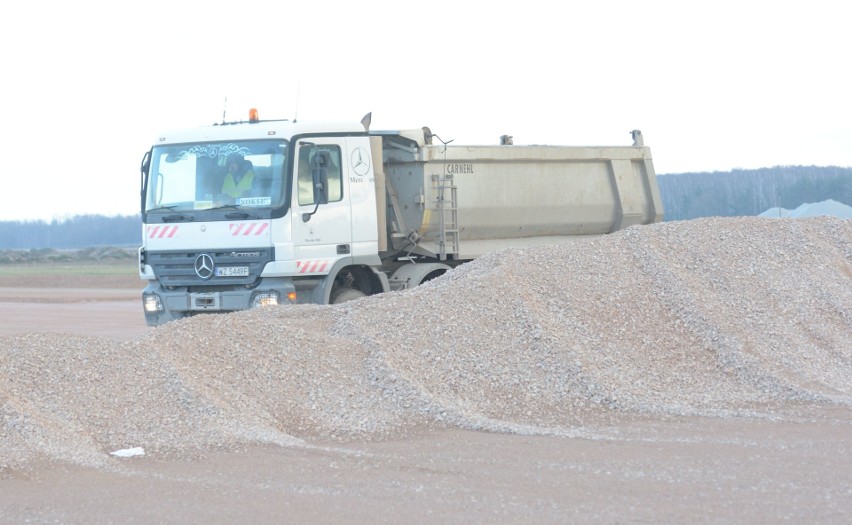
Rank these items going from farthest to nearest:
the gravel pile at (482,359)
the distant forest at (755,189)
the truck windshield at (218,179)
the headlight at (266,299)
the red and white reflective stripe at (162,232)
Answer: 1. the distant forest at (755,189)
2. the red and white reflective stripe at (162,232)
3. the truck windshield at (218,179)
4. the headlight at (266,299)
5. the gravel pile at (482,359)

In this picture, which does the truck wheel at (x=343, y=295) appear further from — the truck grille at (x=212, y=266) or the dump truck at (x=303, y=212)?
the truck grille at (x=212, y=266)

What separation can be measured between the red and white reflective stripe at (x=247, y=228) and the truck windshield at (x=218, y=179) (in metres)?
0.13

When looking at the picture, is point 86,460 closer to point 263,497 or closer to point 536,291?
point 263,497

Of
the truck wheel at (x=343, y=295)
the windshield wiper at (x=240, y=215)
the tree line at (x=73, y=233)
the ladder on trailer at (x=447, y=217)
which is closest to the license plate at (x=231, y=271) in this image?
the windshield wiper at (x=240, y=215)

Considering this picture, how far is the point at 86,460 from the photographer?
770 cm

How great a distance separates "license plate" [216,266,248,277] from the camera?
13.0 m

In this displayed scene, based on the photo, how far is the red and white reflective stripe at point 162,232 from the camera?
1334 centimetres

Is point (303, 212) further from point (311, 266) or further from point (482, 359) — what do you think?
point (482, 359)

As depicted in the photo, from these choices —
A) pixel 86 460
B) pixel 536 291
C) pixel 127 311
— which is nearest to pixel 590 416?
pixel 536 291

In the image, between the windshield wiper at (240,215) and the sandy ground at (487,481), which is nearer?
the sandy ground at (487,481)

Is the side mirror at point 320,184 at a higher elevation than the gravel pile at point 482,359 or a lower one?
higher

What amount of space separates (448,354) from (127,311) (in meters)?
16.9

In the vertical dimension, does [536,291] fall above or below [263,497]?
above

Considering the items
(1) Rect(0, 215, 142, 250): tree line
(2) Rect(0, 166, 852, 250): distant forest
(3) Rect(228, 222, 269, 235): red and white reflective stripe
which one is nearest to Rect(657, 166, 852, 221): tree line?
(2) Rect(0, 166, 852, 250): distant forest
